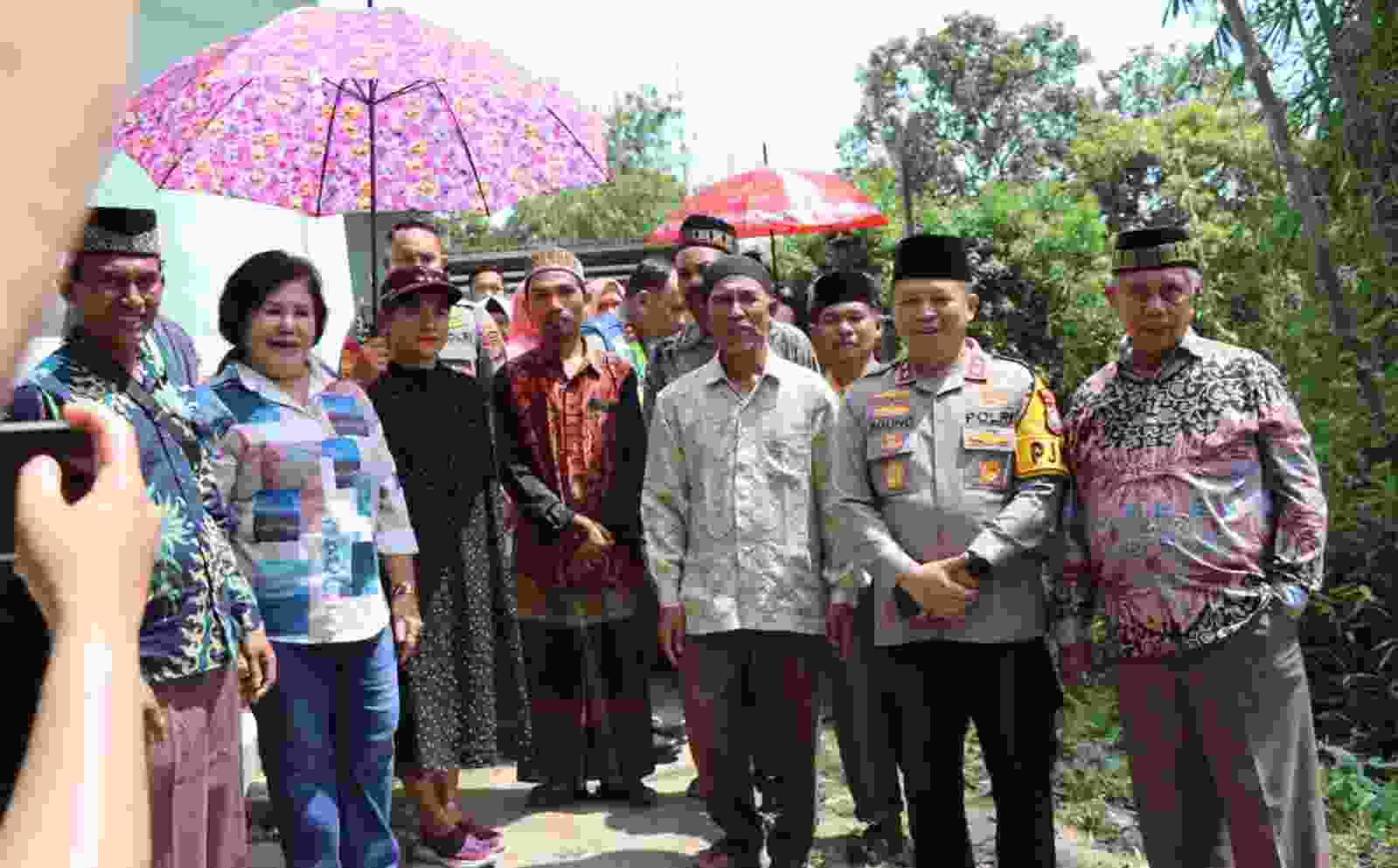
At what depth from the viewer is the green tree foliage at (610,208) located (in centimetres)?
4234

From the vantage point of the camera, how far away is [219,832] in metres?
3.48

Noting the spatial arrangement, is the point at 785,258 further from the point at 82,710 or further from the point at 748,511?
the point at 82,710

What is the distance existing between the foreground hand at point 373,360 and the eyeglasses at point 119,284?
1.53m

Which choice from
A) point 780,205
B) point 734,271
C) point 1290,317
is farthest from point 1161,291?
point 780,205

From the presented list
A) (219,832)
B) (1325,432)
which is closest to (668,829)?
(219,832)

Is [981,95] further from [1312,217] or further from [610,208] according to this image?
[1312,217]

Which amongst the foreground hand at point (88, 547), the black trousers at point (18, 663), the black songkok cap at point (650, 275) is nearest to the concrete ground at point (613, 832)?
the black songkok cap at point (650, 275)

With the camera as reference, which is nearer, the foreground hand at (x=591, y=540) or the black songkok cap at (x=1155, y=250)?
the black songkok cap at (x=1155, y=250)

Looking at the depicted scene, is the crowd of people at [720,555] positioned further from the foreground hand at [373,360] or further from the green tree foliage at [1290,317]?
the green tree foliage at [1290,317]

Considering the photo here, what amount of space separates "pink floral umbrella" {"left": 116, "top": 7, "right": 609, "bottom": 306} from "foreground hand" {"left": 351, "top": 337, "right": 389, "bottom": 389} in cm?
32

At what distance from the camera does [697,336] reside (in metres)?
5.52

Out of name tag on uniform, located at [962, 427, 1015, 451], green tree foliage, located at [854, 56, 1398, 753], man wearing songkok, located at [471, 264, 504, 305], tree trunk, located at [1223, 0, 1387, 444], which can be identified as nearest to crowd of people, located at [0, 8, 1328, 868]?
name tag on uniform, located at [962, 427, 1015, 451]

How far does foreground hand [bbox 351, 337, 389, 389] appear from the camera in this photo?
16.2ft

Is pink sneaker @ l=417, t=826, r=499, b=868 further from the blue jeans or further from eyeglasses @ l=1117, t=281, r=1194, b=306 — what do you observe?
eyeglasses @ l=1117, t=281, r=1194, b=306
